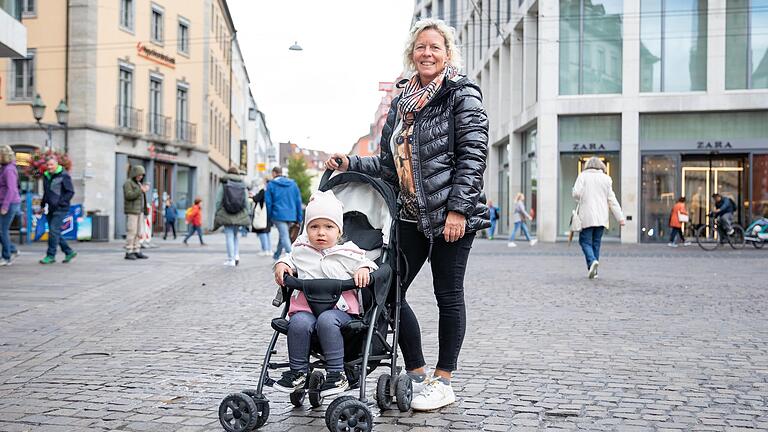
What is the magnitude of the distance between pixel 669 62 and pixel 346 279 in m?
28.0

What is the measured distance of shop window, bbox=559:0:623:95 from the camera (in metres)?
29.8

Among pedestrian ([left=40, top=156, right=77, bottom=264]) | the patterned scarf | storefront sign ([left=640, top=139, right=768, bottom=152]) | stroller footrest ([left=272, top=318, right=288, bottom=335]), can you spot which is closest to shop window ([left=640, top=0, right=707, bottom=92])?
storefront sign ([left=640, top=139, right=768, bottom=152])

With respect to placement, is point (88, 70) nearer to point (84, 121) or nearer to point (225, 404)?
point (84, 121)

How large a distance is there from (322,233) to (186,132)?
38595 millimetres

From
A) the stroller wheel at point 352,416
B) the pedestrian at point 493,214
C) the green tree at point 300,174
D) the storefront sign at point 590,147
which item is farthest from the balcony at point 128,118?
the green tree at point 300,174

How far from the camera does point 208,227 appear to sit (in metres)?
48.0

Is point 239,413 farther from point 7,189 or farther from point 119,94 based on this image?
point 119,94

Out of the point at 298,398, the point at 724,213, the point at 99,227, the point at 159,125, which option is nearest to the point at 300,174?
the point at 159,125

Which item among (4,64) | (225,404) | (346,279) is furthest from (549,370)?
(4,64)

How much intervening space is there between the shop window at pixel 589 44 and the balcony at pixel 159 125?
60.0 ft

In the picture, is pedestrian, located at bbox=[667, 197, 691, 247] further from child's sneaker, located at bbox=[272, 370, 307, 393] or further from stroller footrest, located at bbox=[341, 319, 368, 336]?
child's sneaker, located at bbox=[272, 370, 307, 393]

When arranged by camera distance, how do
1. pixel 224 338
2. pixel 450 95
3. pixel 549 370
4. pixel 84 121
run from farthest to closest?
pixel 84 121 < pixel 224 338 < pixel 549 370 < pixel 450 95

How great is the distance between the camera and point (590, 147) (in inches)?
1192

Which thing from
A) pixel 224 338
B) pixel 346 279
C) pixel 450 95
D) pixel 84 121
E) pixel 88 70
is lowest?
pixel 224 338
